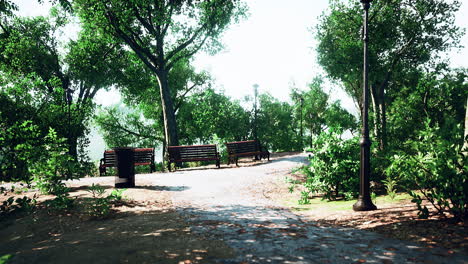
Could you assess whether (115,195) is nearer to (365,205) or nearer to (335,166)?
(335,166)

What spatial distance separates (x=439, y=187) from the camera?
15.7ft

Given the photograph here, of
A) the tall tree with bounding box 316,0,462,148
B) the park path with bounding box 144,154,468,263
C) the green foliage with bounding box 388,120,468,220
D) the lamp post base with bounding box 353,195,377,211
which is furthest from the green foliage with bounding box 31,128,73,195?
the tall tree with bounding box 316,0,462,148

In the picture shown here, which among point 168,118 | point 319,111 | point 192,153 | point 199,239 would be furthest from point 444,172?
point 319,111

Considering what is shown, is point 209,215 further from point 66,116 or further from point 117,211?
point 66,116

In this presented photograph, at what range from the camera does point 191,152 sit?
584 inches

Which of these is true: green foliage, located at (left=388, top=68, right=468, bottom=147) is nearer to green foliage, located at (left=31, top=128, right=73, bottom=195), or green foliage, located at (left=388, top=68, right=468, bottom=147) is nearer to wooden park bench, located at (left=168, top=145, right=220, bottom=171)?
wooden park bench, located at (left=168, top=145, right=220, bottom=171)

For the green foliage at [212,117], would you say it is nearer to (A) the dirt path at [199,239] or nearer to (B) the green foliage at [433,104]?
(B) the green foliage at [433,104]

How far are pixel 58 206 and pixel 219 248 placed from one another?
13.4 ft

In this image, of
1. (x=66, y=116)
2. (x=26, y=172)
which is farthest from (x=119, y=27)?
(x=26, y=172)

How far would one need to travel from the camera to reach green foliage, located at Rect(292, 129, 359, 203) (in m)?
7.38

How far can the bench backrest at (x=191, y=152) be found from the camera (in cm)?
1464

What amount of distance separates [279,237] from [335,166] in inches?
136

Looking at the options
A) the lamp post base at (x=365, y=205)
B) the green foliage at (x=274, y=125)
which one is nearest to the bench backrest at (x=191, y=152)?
the lamp post base at (x=365, y=205)

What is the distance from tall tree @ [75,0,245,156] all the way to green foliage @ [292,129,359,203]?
12.2 m
